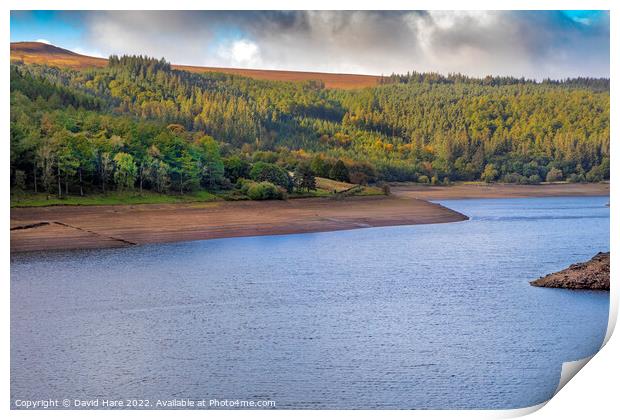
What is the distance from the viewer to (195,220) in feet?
44.7

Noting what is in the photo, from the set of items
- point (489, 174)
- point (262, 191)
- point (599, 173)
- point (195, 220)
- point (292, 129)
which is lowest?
point (195, 220)

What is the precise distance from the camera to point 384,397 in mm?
7215

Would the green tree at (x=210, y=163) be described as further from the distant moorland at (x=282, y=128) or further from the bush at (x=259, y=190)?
the bush at (x=259, y=190)

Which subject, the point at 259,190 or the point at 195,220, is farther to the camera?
the point at 259,190

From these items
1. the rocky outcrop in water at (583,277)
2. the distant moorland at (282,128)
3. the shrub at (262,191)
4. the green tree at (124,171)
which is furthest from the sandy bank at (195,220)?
the rocky outcrop in water at (583,277)

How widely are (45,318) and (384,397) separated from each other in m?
3.98

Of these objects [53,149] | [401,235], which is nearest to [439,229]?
[401,235]

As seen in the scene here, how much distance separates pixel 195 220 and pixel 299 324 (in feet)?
16.7

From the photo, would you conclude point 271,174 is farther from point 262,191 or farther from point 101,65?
point 101,65

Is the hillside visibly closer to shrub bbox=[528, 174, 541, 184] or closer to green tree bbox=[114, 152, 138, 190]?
green tree bbox=[114, 152, 138, 190]

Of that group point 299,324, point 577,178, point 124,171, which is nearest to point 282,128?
point 124,171

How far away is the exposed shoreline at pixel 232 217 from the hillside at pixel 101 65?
217 cm

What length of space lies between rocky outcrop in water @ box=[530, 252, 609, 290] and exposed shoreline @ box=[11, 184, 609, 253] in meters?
4.19

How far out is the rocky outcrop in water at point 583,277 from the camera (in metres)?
10.8
